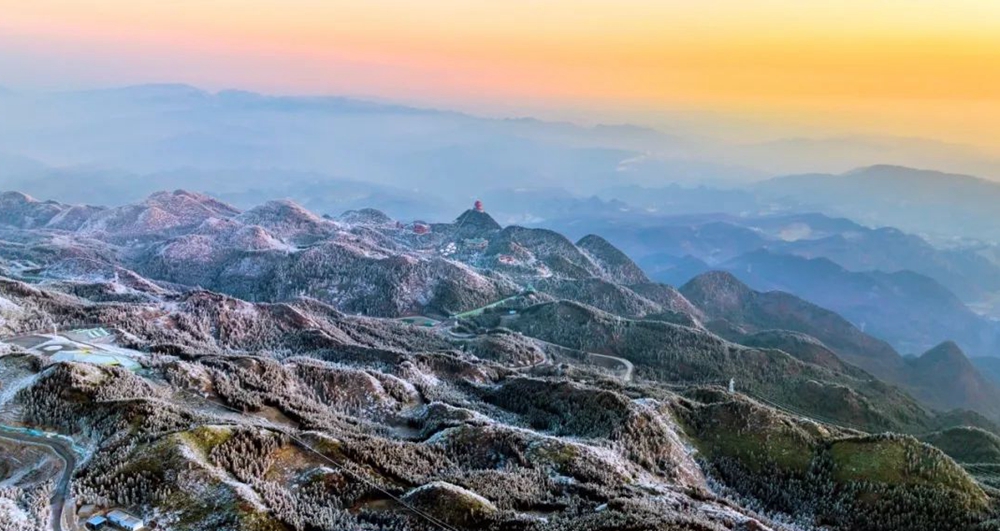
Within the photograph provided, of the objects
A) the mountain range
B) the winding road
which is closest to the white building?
the mountain range

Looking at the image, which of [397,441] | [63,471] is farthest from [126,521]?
[397,441]

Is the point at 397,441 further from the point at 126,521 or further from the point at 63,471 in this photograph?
the point at 63,471

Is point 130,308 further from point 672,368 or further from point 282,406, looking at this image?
point 672,368

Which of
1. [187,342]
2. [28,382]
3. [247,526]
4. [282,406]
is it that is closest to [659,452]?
[282,406]

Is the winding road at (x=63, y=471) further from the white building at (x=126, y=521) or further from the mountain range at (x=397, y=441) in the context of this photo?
the white building at (x=126, y=521)

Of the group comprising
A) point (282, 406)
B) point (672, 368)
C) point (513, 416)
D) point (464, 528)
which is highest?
point (464, 528)

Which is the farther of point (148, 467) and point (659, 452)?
point (659, 452)

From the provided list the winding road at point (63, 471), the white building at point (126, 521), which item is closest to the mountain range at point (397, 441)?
the winding road at point (63, 471)

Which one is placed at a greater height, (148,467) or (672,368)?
(148,467)
